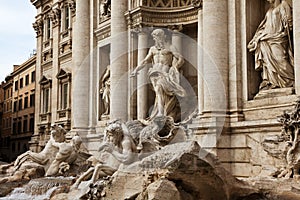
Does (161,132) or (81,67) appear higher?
(81,67)

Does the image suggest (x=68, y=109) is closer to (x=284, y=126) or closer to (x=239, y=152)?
(x=239, y=152)

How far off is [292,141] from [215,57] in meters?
3.68

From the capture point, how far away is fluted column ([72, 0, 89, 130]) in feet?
66.5

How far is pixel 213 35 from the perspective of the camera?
43.9 feet

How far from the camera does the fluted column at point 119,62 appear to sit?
57.1ft

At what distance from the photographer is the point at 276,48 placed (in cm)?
1235

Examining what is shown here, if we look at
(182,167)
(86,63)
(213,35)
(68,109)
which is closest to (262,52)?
(213,35)

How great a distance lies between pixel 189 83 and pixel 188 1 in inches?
115

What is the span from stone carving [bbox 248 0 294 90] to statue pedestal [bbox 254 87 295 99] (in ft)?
0.53

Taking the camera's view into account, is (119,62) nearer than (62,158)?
No

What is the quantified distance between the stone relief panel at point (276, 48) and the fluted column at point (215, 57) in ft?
3.06

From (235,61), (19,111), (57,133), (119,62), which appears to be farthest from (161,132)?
(19,111)

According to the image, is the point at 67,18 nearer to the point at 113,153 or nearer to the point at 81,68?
the point at 81,68

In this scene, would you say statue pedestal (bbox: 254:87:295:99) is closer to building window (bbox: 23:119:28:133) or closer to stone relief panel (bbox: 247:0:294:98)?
stone relief panel (bbox: 247:0:294:98)
